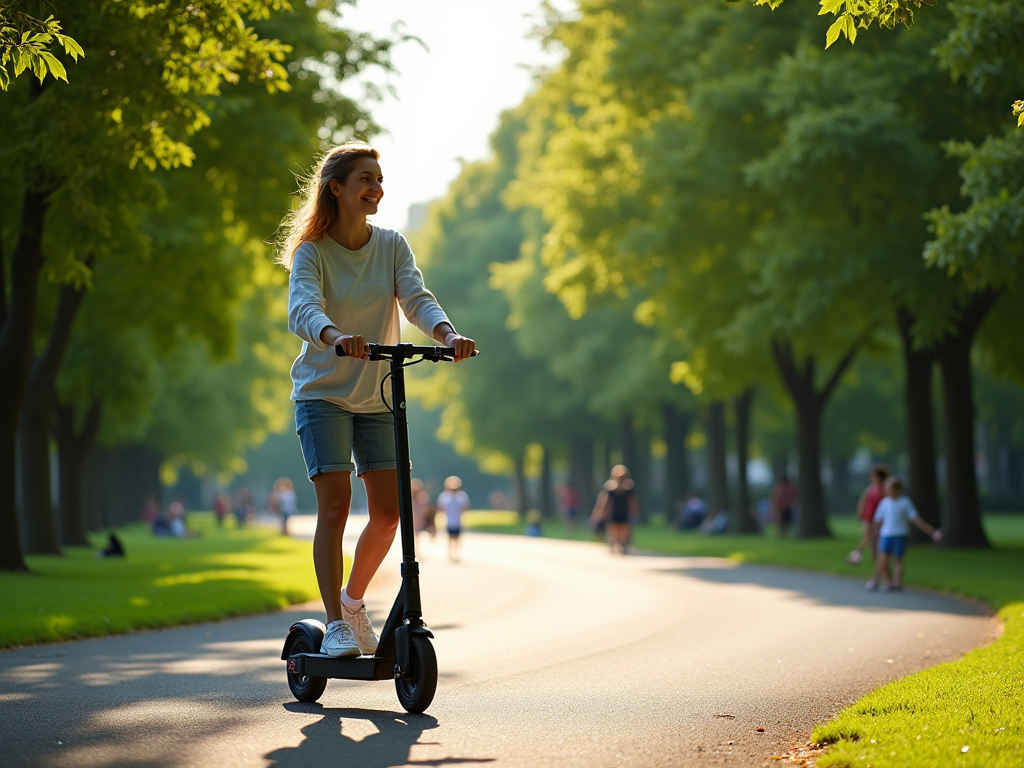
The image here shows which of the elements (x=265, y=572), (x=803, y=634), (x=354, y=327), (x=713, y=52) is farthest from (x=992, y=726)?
(x=713, y=52)

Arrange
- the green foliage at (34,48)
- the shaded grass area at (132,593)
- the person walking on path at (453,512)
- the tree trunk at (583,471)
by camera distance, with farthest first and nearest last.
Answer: the tree trunk at (583,471), the person walking on path at (453,512), the shaded grass area at (132,593), the green foliage at (34,48)

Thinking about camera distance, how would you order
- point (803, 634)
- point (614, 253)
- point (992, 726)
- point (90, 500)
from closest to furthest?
point (992, 726), point (803, 634), point (614, 253), point (90, 500)

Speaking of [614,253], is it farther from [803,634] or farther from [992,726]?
[992,726]

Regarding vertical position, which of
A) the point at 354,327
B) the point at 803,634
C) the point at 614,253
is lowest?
the point at 803,634

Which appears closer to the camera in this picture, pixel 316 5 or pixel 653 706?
pixel 653 706

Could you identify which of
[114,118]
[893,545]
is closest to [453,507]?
[893,545]

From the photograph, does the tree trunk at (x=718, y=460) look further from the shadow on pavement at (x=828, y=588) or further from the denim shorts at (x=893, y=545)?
the denim shorts at (x=893, y=545)

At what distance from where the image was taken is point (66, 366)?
2597cm

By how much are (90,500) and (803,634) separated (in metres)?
34.1

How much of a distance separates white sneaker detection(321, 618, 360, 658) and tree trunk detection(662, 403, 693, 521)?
1535 inches

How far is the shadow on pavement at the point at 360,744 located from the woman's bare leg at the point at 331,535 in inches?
20.3

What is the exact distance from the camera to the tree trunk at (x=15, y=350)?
16344 mm

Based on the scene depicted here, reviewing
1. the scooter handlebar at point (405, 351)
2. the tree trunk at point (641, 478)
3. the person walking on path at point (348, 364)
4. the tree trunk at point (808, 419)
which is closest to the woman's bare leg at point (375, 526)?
the person walking on path at point (348, 364)

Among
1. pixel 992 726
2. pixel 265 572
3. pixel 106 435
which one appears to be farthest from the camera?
pixel 106 435
